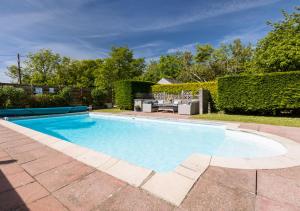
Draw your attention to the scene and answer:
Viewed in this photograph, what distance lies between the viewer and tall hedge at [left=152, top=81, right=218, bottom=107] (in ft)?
37.3

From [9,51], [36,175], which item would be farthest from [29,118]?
[9,51]

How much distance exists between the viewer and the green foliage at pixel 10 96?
11125 mm

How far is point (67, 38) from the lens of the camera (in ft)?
48.4

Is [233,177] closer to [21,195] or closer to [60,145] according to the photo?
[21,195]

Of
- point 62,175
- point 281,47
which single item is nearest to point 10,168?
point 62,175

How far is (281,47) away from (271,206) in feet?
57.9

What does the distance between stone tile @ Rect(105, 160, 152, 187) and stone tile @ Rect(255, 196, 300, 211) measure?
Result: 138 centimetres

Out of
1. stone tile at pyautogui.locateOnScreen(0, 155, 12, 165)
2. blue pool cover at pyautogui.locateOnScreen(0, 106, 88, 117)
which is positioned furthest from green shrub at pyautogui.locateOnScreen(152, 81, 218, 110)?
stone tile at pyautogui.locateOnScreen(0, 155, 12, 165)

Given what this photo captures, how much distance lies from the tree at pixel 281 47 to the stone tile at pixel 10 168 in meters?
18.3

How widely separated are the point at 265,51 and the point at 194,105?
11.7 metres

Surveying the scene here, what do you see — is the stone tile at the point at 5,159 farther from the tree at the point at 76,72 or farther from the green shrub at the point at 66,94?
the tree at the point at 76,72

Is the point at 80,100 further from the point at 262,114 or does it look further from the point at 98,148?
the point at 262,114

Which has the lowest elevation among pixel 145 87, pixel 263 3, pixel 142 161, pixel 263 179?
pixel 142 161

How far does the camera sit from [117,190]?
202 cm
